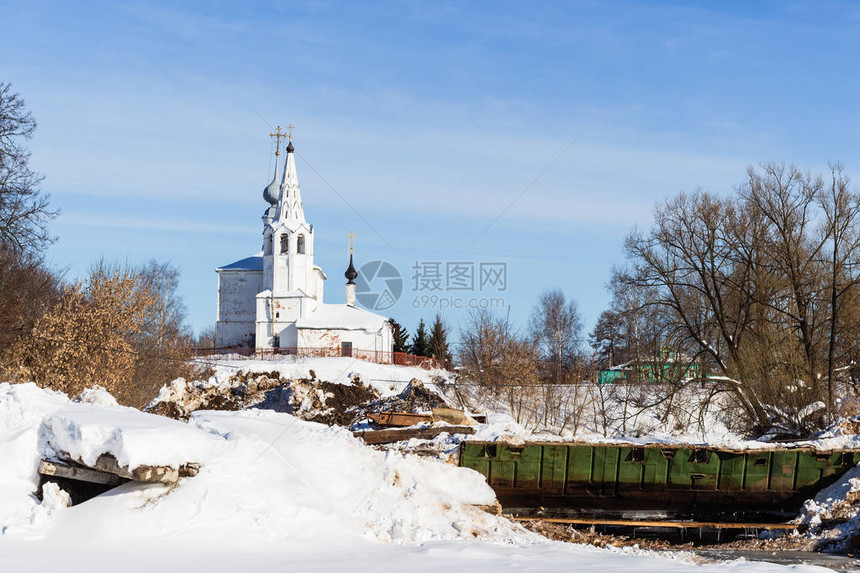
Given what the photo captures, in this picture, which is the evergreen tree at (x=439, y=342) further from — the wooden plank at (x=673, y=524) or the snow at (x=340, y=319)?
the wooden plank at (x=673, y=524)

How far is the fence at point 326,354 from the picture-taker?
5412 centimetres

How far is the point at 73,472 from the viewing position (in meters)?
12.4

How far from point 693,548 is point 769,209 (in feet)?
66.5

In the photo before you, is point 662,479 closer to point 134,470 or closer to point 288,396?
point 134,470

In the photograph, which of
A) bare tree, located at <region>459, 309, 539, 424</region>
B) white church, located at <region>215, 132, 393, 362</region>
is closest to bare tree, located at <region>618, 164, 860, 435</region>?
bare tree, located at <region>459, 309, 539, 424</region>

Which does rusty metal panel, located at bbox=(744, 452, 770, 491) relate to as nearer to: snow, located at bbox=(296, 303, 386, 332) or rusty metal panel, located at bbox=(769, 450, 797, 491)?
rusty metal panel, located at bbox=(769, 450, 797, 491)

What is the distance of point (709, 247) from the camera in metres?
34.1

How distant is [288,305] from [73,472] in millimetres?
46386

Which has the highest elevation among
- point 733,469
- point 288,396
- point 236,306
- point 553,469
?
point 236,306

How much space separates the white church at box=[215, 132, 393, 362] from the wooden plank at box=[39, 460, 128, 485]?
138 feet

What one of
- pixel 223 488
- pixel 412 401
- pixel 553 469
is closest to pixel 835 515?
pixel 553 469

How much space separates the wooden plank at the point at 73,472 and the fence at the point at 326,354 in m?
40.5

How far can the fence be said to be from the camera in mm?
54125

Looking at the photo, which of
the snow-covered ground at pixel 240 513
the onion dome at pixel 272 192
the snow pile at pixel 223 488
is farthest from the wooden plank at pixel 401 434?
the onion dome at pixel 272 192
